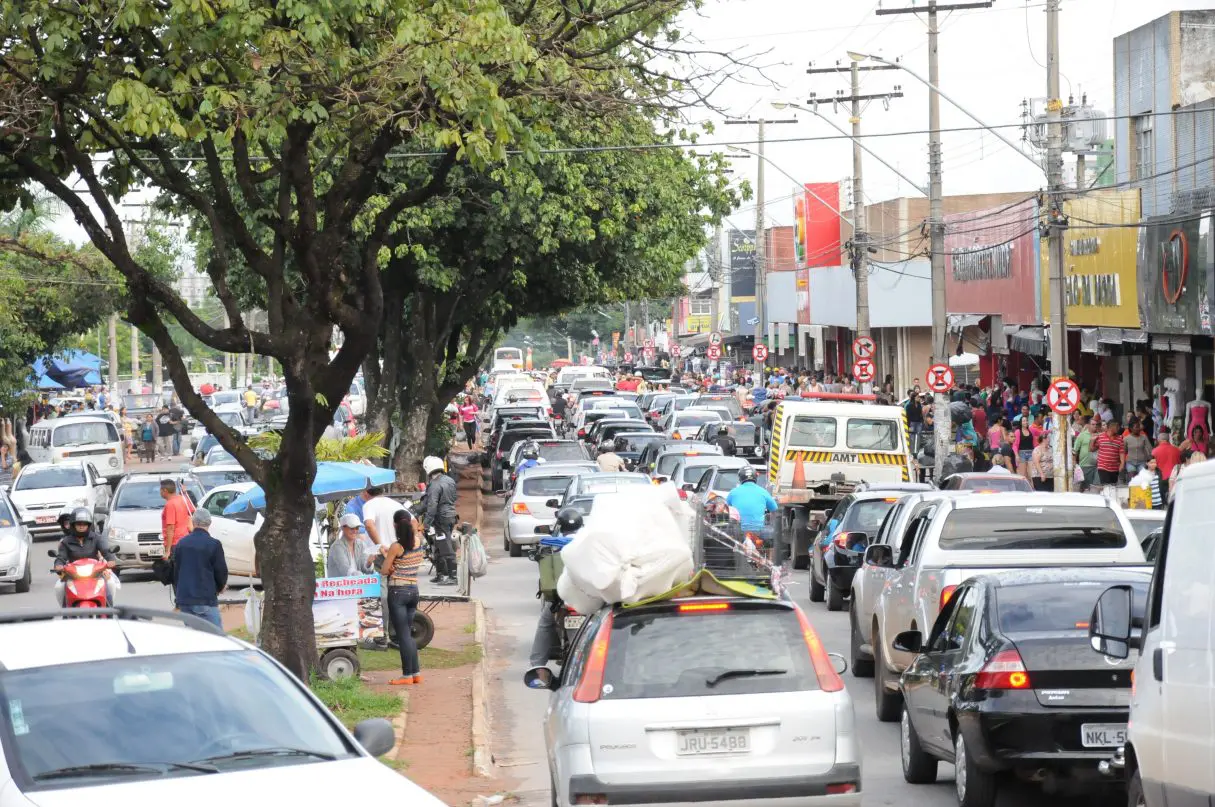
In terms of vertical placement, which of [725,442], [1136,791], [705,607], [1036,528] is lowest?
[1136,791]

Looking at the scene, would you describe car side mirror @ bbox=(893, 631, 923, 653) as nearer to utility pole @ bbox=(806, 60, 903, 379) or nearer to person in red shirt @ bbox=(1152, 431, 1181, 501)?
person in red shirt @ bbox=(1152, 431, 1181, 501)

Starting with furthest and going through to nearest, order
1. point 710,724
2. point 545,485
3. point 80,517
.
Answer: point 545,485, point 80,517, point 710,724

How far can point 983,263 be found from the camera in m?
46.6

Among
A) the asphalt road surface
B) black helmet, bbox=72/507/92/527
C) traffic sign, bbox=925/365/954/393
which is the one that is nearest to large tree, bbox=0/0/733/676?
the asphalt road surface

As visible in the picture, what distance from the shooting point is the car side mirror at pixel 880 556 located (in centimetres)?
1430

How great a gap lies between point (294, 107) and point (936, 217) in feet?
71.5

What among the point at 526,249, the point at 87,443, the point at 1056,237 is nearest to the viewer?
the point at 1056,237

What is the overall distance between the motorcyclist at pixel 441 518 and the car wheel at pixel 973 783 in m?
14.6

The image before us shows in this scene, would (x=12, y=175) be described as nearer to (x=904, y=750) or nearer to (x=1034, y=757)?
(x=904, y=750)

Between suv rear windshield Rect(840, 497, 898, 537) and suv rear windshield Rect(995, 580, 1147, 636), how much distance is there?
1054 centimetres

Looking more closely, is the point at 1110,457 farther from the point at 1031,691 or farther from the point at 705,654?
the point at 705,654

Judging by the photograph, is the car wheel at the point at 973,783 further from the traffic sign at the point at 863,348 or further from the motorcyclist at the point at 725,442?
the traffic sign at the point at 863,348

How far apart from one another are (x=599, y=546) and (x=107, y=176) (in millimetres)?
8191

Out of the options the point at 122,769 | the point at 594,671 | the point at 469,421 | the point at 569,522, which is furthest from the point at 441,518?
the point at 469,421
